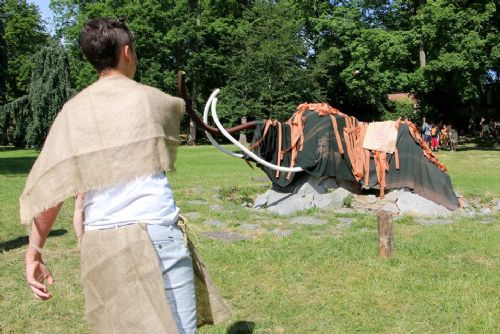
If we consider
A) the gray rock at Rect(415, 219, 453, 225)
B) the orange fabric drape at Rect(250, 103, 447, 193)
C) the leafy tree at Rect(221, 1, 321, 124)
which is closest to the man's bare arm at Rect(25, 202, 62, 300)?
the gray rock at Rect(415, 219, 453, 225)

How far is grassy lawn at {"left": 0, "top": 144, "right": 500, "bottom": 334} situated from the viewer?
460 centimetres

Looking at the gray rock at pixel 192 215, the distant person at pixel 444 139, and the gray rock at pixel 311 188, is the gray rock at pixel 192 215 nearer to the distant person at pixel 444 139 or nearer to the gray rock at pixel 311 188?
the gray rock at pixel 311 188

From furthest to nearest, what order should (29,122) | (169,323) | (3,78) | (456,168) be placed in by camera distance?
(29,122), (3,78), (456,168), (169,323)

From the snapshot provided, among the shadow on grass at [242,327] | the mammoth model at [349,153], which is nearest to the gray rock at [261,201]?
the mammoth model at [349,153]

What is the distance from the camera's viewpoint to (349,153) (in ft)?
35.3

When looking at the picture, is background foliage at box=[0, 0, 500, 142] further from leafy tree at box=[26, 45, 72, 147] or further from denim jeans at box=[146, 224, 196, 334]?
denim jeans at box=[146, 224, 196, 334]

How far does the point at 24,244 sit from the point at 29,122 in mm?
21964

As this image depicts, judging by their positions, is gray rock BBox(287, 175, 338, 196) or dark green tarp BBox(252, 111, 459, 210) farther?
gray rock BBox(287, 175, 338, 196)

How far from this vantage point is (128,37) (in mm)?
2424

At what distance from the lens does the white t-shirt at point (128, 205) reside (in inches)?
92.0

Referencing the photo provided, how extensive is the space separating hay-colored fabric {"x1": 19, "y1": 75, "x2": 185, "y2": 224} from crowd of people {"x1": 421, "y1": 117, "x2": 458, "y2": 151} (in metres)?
26.3

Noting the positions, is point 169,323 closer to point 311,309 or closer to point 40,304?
point 311,309

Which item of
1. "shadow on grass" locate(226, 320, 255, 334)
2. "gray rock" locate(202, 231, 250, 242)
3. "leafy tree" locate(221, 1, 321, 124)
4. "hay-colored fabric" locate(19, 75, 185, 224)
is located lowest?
"gray rock" locate(202, 231, 250, 242)

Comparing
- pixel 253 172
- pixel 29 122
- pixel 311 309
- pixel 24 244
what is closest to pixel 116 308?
pixel 311 309
